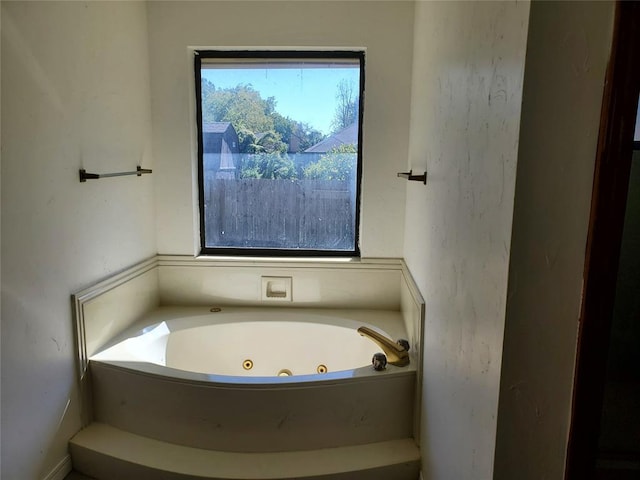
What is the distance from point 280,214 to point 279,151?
0.33m

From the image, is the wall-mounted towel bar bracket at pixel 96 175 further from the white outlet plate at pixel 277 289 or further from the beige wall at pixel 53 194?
the white outlet plate at pixel 277 289

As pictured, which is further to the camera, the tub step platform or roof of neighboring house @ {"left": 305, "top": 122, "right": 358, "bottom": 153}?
roof of neighboring house @ {"left": 305, "top": 122, "right": 358, "bottom": 153}

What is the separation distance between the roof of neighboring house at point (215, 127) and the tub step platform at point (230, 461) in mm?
1467

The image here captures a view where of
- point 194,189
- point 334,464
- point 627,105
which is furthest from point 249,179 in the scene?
point 627,105

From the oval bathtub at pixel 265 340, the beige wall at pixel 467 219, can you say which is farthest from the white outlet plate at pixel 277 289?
the beige wall at pixel 467 219

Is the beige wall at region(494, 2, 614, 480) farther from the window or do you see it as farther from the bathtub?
the window

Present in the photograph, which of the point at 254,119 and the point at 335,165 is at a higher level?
the point at 254,119

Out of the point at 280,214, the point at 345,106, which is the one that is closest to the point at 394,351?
the point at 280,214

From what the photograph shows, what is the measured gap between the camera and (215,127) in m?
2.40

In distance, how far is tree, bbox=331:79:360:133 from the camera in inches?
92.0

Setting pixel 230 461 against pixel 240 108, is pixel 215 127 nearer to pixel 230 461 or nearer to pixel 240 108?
pixel 240 108

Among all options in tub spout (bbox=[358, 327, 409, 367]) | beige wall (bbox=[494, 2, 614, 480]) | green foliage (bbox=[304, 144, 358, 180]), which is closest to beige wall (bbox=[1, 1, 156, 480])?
green foliage (bbox=[304, 144, 358, 180])

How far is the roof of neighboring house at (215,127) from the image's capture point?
2395 millimetres

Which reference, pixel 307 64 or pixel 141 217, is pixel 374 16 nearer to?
pixel 307 64
